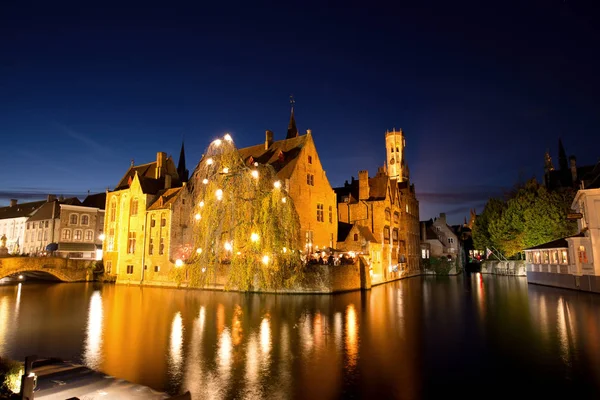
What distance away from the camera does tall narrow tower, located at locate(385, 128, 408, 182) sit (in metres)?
109

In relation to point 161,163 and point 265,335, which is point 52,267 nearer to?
point 161,163

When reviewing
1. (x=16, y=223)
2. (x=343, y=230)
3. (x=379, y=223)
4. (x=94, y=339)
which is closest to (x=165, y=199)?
(x=343, y=230)

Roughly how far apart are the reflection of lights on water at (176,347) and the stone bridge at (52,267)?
33.8 m

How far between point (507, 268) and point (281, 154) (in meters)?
44.2

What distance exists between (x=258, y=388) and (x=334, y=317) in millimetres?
12223

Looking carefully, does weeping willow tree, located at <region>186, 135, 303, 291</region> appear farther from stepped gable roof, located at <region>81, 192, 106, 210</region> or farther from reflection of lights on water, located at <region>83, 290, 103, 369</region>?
stepped gable roof, located at <region>81, 192, 106, 210</region>

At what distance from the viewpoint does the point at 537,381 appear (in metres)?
11.0

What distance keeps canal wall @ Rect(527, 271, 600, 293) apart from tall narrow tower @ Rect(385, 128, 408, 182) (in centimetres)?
6326

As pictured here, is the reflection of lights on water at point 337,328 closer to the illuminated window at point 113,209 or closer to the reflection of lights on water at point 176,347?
the reflection of lights on water at point 176,347

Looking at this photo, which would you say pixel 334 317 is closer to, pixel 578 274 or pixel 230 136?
pixel 230 136

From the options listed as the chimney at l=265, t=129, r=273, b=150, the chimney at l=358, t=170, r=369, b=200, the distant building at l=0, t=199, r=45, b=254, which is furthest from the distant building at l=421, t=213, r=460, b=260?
the distant building at l=0, t=199, r=45, b=254

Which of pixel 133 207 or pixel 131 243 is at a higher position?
pixel 133 207

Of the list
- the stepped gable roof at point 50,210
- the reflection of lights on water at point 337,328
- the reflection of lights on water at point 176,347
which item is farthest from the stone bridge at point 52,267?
the reflection of lights on water at point 337,328

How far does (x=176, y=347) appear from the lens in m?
14.8
